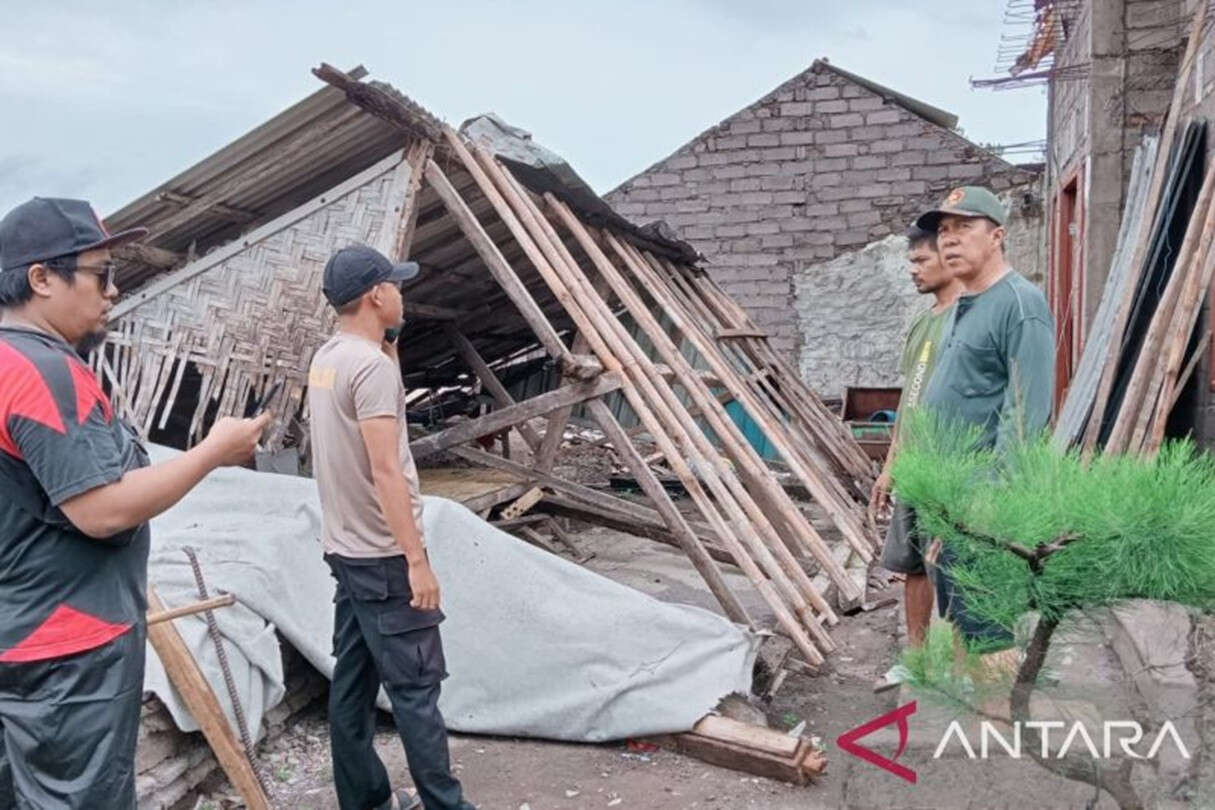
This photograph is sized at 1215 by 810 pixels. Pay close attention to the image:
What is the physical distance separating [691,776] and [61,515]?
2.24m

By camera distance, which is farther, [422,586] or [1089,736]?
[422,586]

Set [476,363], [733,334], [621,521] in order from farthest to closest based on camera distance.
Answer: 1. [733,334]
2. [476,363]
3. [621,521]

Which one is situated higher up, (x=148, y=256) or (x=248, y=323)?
(x=148, y=256)

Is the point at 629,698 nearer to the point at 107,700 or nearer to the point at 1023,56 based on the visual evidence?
the point at 107,700

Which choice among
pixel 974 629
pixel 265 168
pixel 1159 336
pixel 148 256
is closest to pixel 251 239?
pixel 265 168

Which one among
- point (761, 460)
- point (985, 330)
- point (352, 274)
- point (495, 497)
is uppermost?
point (352, 274)

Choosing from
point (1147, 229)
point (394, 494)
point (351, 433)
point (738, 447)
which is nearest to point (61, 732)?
point (394, 494)

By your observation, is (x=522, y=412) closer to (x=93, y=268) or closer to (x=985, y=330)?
(x=985, y=330)

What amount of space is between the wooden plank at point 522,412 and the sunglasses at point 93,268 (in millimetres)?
2541

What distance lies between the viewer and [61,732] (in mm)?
1841

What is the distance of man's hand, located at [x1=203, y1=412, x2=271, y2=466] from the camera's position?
6.16 ft

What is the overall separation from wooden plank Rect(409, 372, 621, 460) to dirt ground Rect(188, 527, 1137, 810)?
1503 mm

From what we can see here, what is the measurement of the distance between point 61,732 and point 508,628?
6.51 ft

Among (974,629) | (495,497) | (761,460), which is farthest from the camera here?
(495,497)
